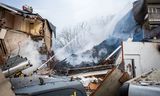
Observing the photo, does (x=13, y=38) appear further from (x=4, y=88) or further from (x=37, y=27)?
(x=4, y=88)

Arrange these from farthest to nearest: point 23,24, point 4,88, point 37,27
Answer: point 37,27 < point 23,24 < point 4,88

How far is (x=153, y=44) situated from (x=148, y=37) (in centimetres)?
244

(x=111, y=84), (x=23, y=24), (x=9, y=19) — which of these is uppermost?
(x=9, y=19)

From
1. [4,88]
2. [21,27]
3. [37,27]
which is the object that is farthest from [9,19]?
[4,88]

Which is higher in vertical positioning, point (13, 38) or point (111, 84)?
point (13, 38)

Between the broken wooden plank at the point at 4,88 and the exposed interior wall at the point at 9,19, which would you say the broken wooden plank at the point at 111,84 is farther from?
the exposed interior wall at the point at 9,19

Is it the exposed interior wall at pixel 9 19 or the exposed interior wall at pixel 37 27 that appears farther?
the exposed interior wall at pixel 37 27

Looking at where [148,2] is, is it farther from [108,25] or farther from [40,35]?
[40,35]

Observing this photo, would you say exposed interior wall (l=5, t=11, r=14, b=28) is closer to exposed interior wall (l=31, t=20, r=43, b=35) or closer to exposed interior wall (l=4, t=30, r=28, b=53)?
exposed interior wall (l=4, t=30, r=28, b=53)

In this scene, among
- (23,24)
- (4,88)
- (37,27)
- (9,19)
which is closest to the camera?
(4,88)

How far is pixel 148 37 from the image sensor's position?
76.2 ft

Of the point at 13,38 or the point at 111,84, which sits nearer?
the point at 111,84

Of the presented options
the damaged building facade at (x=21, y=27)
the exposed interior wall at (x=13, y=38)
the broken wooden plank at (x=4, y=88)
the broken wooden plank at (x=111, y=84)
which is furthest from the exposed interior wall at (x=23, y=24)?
the broken wooden plank at (x=4, y=88)

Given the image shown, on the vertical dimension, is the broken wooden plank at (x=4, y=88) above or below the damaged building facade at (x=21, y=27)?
below
